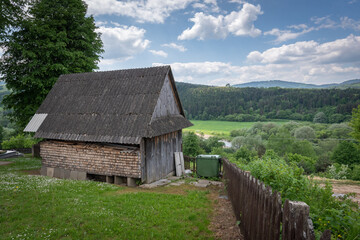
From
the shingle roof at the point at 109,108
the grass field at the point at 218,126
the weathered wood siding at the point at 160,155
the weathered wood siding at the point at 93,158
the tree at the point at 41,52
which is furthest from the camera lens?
the grass field at the point at 218,126

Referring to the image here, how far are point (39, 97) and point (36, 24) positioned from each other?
621 centimetres

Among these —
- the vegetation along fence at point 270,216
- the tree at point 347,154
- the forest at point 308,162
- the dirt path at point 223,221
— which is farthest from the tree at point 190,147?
the vegetation along fence at point 270,216

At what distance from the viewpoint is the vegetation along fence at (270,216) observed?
2.71 meters

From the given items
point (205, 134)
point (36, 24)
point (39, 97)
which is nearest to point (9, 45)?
point (36, 24)

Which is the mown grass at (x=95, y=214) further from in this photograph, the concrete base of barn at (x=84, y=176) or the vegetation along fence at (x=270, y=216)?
the concrete base of barn at (x=84, y=176)

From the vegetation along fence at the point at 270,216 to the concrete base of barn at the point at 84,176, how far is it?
778 cm


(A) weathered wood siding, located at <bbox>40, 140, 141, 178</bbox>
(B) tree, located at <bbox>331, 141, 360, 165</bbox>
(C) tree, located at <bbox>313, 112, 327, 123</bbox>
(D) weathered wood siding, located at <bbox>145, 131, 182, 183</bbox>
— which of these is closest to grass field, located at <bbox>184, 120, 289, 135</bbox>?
(C) tree, located at <bbox>313, 112, 327, 123</bbox>

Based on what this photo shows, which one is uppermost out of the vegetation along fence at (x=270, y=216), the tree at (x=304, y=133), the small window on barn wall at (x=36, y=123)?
the small window on barn wall at (x=36, y=123)

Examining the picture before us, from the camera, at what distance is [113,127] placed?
41.1 ft

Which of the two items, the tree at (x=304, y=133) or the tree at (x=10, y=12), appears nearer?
the tree at (x=10, y=12)

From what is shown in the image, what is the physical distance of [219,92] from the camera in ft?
406

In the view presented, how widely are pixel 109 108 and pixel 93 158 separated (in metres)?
3.11

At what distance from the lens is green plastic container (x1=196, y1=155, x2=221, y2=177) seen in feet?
46.1

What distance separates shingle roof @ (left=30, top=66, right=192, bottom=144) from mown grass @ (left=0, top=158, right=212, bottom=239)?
3511mm
